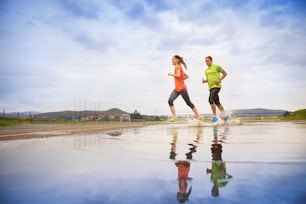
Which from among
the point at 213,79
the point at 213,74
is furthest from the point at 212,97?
the point at 213,74

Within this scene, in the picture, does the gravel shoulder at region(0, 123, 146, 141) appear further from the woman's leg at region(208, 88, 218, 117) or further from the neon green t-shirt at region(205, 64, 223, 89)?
the neon green t-shirt at region(205, 64, 223, 89)

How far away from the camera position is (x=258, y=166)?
8.11 feet

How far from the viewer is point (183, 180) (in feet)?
6.68

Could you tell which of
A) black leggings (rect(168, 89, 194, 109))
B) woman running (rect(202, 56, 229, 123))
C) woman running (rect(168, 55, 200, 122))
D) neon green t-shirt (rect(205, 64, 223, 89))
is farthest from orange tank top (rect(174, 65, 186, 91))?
neon green t-shirt (rect(205, 64, 223, 89))

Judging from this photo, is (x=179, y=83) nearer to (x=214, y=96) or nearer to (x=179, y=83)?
(x=179, y=83)

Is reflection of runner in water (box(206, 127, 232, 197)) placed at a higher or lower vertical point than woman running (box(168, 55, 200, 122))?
lower

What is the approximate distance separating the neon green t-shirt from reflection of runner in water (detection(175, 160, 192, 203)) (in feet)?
26.1

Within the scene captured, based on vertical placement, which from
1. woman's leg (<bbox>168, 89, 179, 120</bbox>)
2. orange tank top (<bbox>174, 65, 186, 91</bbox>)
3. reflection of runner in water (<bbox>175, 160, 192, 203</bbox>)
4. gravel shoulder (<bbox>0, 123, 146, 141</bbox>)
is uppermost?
orange tank top (<bbox>174, 65, 186, 91</bbox>)

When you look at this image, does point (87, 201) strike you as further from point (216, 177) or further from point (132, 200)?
point (216, 177)

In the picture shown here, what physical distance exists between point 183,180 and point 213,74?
8.73 meters

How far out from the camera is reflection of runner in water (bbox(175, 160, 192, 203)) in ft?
5.35

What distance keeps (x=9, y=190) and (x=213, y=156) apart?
2.10 m

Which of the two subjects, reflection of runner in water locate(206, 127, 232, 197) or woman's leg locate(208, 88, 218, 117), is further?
woman's leg locate(208, 88, 218, 117)

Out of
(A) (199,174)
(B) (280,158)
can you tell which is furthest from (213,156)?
(A) (199,174)
